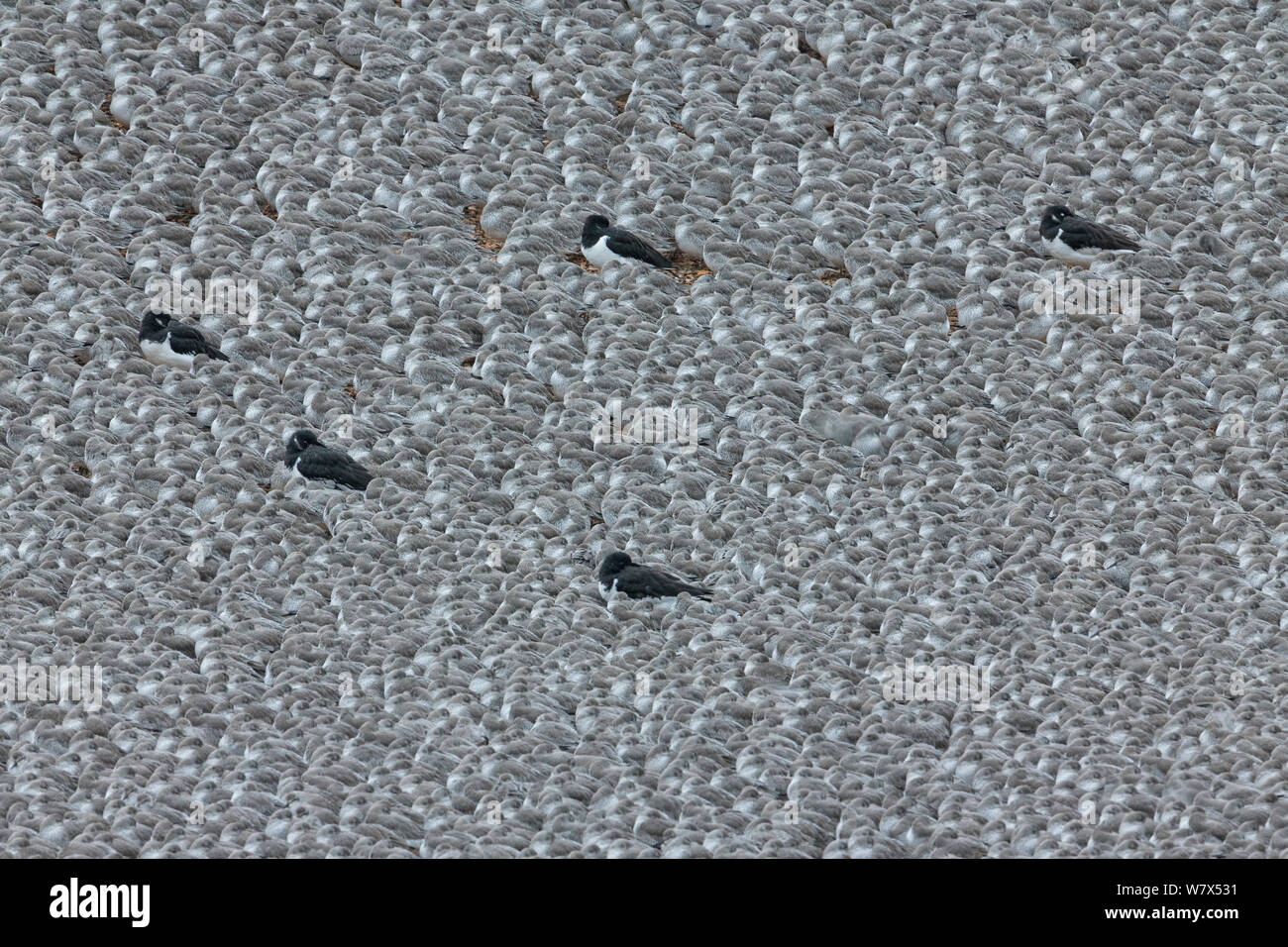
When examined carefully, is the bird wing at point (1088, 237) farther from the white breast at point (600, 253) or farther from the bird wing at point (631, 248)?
the white breast at point (600, 253)

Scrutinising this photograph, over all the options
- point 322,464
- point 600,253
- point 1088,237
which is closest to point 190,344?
point 322,464

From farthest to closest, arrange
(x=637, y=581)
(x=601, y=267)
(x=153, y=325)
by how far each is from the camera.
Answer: (x=601, y=267)
(x=153, y=325)
(x=637, y=581)

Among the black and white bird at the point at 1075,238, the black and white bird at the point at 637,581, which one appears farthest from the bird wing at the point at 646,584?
the black and white bird at the point at 1075,238

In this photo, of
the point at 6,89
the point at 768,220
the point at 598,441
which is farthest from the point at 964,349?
the point at 6,89

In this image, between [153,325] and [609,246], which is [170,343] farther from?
[609,246]

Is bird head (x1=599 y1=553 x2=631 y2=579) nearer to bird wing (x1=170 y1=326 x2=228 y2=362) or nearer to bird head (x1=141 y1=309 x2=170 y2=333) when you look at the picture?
bird wing (x1=170 y1=326 x2=228 y2=362)

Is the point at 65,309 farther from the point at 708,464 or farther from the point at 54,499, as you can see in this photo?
the point at 708,464
